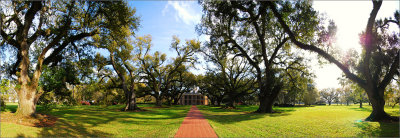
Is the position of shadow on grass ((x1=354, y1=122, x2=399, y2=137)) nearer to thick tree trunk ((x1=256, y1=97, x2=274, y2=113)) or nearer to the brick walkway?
the brick walkway

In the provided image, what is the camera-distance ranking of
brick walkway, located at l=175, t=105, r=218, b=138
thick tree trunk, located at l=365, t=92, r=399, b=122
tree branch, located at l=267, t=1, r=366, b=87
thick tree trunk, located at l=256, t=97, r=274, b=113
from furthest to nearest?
1. thick tree trunk, located at l=256, t=97, r=274, b=113
2. tree branch, located at l=267, t=1, r=366, b=87
3. thick tree trunk, located at l=365, t=92, r=399, b=122
4. brick walkway, located at l=175, t=105, r=218, b=138

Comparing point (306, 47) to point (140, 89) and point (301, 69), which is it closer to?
point (301, 69)

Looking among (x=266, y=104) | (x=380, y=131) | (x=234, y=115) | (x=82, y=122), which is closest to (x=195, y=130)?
(x=82, y=122)

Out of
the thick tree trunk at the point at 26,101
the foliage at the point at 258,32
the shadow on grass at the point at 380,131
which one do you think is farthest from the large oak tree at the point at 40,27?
the shadow on grass at the point at 380,131

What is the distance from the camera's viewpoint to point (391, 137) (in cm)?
684

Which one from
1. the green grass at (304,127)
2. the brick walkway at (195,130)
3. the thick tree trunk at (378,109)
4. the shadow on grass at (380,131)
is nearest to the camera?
the shadow on grass at (380,131)

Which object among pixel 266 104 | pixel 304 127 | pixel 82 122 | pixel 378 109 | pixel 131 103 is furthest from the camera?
pixel 131 103

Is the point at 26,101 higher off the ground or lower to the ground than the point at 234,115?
higher

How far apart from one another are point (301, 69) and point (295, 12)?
10417 mm

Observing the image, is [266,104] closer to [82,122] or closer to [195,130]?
[195,130]

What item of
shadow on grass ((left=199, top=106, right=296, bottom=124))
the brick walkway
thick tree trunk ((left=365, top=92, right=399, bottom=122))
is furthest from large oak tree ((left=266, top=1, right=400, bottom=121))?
the brick walkway

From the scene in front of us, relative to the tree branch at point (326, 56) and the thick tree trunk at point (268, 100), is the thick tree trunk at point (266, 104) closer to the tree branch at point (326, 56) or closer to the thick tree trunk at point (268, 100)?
the thick tree trunk at point (268, 100)

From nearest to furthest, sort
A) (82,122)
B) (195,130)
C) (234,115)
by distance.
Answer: (195,130)
(82,122)
(234,115)

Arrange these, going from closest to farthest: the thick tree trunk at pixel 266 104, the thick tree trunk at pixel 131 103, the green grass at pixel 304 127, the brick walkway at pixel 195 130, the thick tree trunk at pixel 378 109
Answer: the green grass at pixel 304 127
the brick walkway at pixel 195 130
the thick tree trunk at pixel 378 109
the thick tree trunk at pixel 266 104
the thick tree trunk at pixel 131 103
